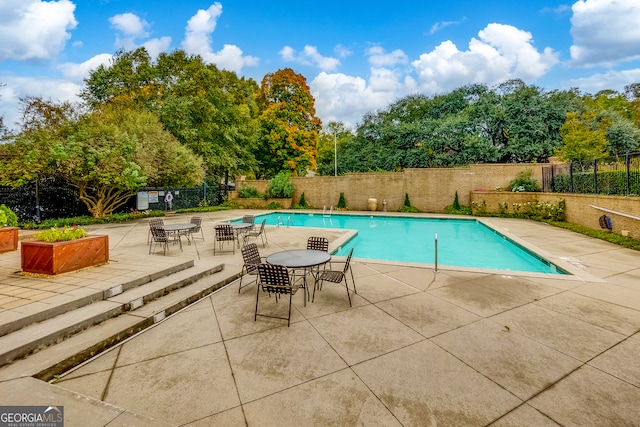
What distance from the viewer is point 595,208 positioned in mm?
10445

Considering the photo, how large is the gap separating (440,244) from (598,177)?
659 cm

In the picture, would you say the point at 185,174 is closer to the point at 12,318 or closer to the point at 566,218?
the point at 12,318

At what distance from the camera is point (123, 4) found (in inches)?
581

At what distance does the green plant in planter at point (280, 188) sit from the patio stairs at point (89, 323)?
16910mm

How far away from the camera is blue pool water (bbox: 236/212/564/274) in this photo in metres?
8.38

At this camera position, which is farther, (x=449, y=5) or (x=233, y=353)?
(x=449, y=5)

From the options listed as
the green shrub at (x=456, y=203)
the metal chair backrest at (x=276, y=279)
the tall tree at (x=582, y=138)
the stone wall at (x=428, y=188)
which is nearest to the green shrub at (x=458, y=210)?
the green shrub at (x=456, y=203)

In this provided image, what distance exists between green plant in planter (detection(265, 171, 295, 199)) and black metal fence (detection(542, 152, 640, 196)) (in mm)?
16087


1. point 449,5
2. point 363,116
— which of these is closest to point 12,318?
point 449,5

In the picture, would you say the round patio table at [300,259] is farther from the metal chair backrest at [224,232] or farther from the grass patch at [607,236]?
the grass patch at [607,236]

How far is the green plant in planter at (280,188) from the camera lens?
2203 cm

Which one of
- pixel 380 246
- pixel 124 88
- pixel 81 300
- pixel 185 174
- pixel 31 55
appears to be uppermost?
pixel 124 88

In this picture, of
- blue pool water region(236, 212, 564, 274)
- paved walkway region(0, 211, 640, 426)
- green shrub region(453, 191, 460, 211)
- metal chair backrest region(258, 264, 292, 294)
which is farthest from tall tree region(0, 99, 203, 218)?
green shrub region(453, 191, 460, 211)

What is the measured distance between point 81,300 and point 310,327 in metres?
3.23
